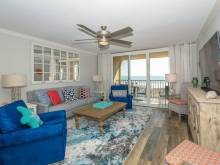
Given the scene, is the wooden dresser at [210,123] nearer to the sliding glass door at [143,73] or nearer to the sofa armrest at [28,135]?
the sofa armrest at [28,135]

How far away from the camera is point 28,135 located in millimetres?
1751

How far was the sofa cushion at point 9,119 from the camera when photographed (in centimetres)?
179

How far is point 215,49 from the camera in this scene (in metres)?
2.20

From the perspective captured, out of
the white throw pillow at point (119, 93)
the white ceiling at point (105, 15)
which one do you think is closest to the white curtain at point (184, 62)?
the white ceiling at point (105, 15)

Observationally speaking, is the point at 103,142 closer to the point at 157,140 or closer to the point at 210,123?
the point at 157,140

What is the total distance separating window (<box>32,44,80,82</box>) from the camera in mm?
4086

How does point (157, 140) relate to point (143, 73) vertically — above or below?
below

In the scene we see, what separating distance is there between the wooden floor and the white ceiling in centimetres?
239

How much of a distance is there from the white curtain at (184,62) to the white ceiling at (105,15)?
1.43 meters

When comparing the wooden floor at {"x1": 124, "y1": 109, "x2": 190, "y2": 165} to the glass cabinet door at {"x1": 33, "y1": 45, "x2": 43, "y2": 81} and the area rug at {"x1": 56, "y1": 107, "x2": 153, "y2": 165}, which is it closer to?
the area rug at {"x1": 56, "y1": 107, "x2": 153, "y2": 165}

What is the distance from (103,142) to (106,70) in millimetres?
4207

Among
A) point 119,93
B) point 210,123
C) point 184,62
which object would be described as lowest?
point 210,123

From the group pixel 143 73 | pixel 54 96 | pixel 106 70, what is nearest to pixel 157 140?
pixel 54 96

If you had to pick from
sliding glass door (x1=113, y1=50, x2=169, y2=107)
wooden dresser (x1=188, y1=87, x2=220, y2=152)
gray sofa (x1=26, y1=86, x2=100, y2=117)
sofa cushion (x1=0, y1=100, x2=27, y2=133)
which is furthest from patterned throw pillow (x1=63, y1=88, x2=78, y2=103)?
wooden dresser (x1=188, y1=87, x2=220, y2=152)
